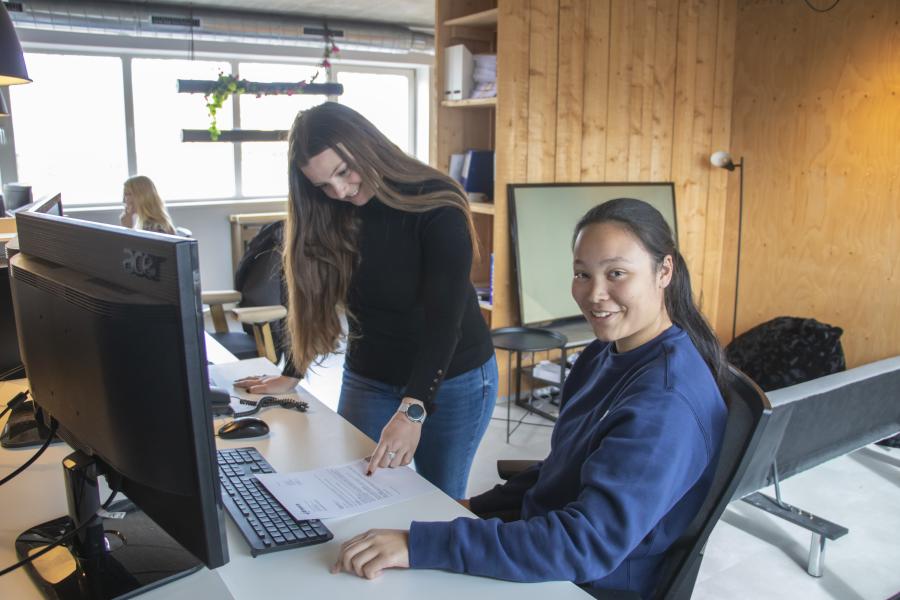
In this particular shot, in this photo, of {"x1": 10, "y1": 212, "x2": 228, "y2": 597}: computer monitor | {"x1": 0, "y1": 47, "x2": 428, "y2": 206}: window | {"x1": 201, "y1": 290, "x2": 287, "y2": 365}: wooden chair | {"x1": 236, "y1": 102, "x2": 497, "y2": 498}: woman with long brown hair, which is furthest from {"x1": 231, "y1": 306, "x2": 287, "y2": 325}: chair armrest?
{"x1": 0, "y1": 47, "x2": 428, "y2": 206}: window

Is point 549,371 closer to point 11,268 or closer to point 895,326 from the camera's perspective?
point 895,326

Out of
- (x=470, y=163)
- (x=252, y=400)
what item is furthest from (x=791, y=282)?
(x=252, y=400)

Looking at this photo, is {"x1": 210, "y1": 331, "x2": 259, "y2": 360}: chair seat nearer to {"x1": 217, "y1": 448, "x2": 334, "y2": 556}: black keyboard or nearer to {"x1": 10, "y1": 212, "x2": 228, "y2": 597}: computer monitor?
{"x1": 217, "y1": 448, "x2": 334, "y2": 556}: black keyboard

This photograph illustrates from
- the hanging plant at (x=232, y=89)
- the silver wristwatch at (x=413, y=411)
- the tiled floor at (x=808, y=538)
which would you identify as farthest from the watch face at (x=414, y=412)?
the hanging plant at (x=232, y=89)

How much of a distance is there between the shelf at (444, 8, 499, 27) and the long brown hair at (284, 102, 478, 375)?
2239 millimetres

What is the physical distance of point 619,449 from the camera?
1125 mm

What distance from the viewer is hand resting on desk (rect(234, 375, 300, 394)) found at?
1.95 m

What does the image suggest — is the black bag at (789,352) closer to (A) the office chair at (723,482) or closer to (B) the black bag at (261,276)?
(B) the black bag at (261,276)

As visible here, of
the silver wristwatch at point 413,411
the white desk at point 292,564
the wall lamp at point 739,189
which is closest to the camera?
the white desk at point 292,564

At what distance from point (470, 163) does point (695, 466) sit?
3.10 m

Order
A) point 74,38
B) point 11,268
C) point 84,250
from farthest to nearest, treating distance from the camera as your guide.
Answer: point 74,38, point 11,268, point 84,250

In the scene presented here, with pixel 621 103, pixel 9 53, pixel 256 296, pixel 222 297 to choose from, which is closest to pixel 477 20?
pixel 621 103

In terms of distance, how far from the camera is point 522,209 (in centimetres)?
389

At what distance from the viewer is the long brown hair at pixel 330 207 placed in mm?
1640
